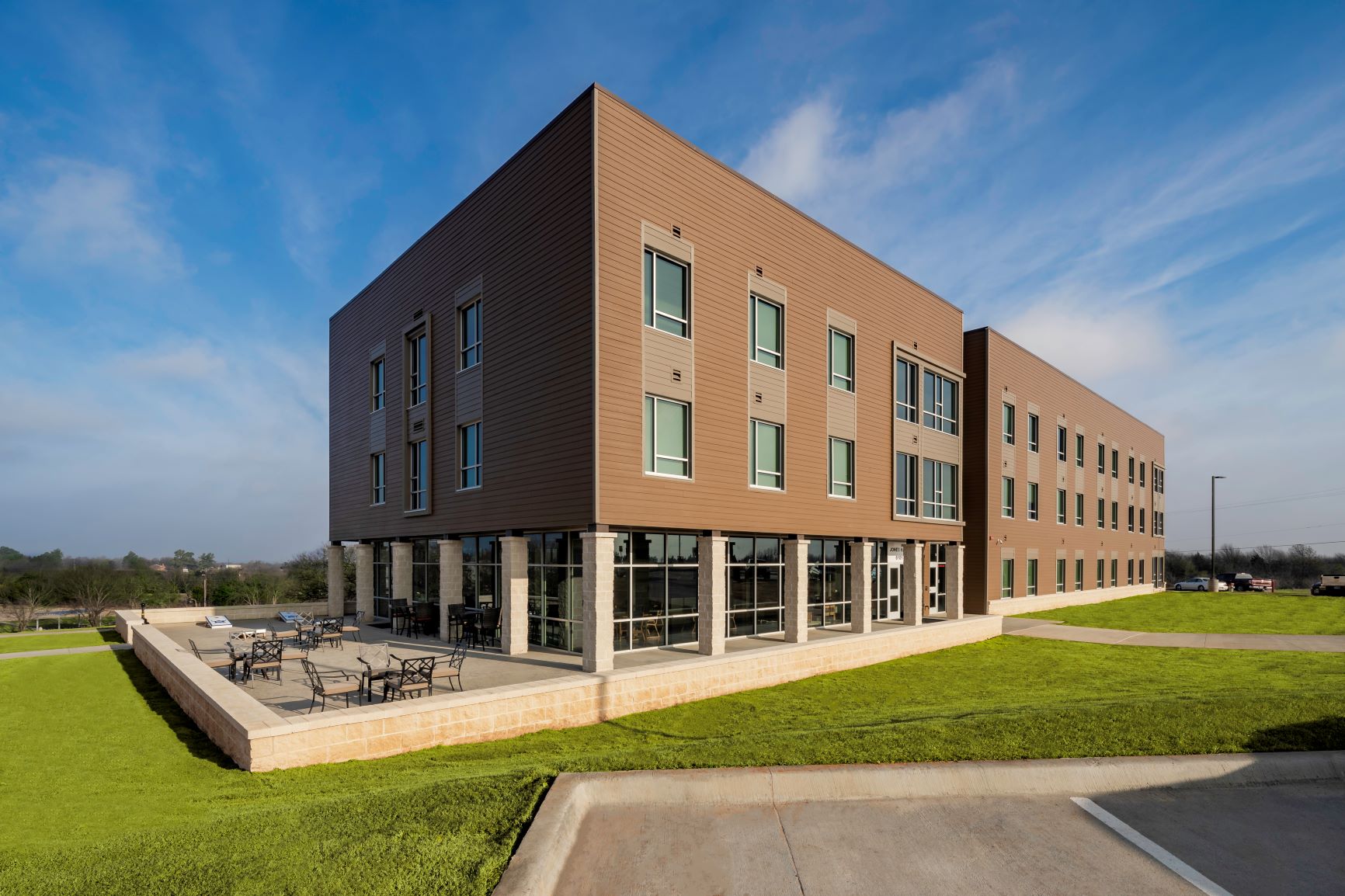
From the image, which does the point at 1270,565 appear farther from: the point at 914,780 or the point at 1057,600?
the point at 914,780

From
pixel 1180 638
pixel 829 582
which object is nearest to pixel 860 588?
pixel 829 582

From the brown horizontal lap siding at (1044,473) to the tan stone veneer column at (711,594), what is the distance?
16.9 metres

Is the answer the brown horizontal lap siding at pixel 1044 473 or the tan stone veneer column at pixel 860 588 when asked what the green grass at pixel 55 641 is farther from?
the brown horizontal lap siding at pixel 1044 473

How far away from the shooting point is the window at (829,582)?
917 inches

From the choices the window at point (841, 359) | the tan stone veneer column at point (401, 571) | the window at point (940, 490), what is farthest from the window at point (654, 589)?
the window at point (940, 490)

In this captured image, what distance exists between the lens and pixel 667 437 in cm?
1661

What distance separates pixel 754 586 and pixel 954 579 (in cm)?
1095

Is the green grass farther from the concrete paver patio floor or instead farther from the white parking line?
the white parking line

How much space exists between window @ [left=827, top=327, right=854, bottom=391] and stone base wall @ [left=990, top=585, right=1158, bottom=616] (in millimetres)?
13336

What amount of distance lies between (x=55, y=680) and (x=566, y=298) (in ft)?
45.8

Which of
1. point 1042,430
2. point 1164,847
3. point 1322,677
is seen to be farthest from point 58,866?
point 1042,430

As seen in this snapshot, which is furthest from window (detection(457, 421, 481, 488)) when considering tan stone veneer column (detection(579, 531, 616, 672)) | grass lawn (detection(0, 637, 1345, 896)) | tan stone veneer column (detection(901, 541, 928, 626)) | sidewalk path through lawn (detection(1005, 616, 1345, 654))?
sidewalk path through lawn (detection(1005, 616, 1345, 654))

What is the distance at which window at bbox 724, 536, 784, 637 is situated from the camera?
2036 centimetres

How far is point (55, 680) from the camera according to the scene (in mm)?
15703
